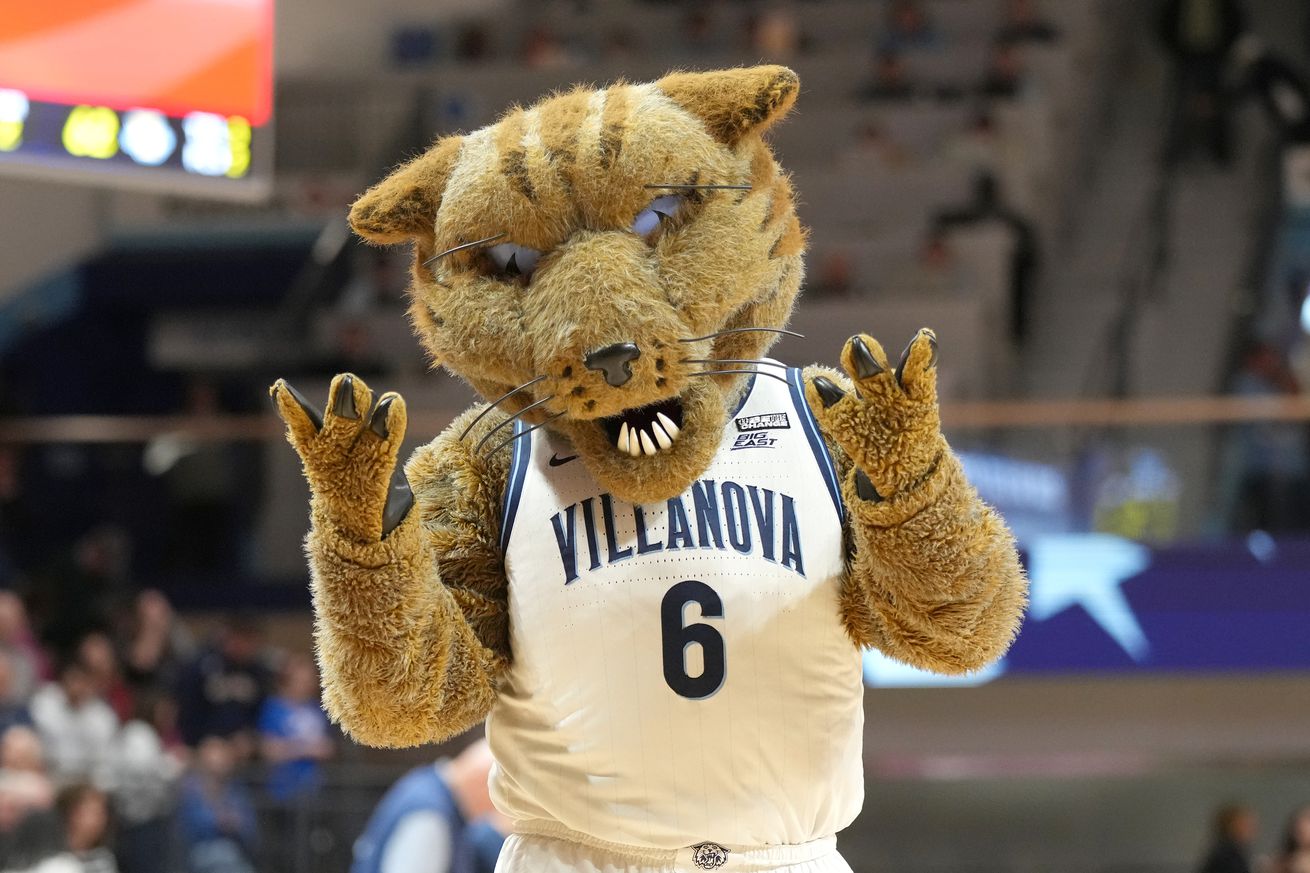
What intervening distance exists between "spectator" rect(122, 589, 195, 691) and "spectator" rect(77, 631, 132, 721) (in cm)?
7

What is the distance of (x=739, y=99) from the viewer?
212cm

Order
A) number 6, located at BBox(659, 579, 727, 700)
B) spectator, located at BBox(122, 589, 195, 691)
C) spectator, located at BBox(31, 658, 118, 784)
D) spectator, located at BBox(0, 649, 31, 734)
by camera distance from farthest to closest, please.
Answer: spectator, located at BBox(122, 589, 195, 691), spectator, located at BBox(31, 658, 118, 784), spectator, located at BBox(0, 649, 31, 734), number 6, located at BBox(659, 579, 727, 700)

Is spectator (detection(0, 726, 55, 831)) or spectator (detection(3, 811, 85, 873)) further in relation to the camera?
spectator (detection(0, 726, 55, 831))

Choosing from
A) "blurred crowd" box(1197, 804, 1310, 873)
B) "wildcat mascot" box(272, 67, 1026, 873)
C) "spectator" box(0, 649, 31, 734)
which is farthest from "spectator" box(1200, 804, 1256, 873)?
"wildcat mascot" box(272, 67, 1026, 873)

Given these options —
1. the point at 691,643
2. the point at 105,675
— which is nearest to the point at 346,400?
the point at 691,643

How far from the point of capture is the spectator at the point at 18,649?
7.00 meters

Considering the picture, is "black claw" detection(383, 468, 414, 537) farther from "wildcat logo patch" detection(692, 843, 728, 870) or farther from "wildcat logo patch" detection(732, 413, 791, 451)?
"wildcat logo patch" detection(692, 843, 728, 870)

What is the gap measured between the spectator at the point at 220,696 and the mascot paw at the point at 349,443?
5719mm

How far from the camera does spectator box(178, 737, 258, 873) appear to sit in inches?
250

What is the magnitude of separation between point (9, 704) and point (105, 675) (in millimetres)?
952

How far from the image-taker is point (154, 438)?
27.2ft

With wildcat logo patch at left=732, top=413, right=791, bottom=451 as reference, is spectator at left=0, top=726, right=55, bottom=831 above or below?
below

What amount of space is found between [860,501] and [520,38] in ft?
39.0

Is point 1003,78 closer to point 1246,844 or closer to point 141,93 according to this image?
point 1246,844
